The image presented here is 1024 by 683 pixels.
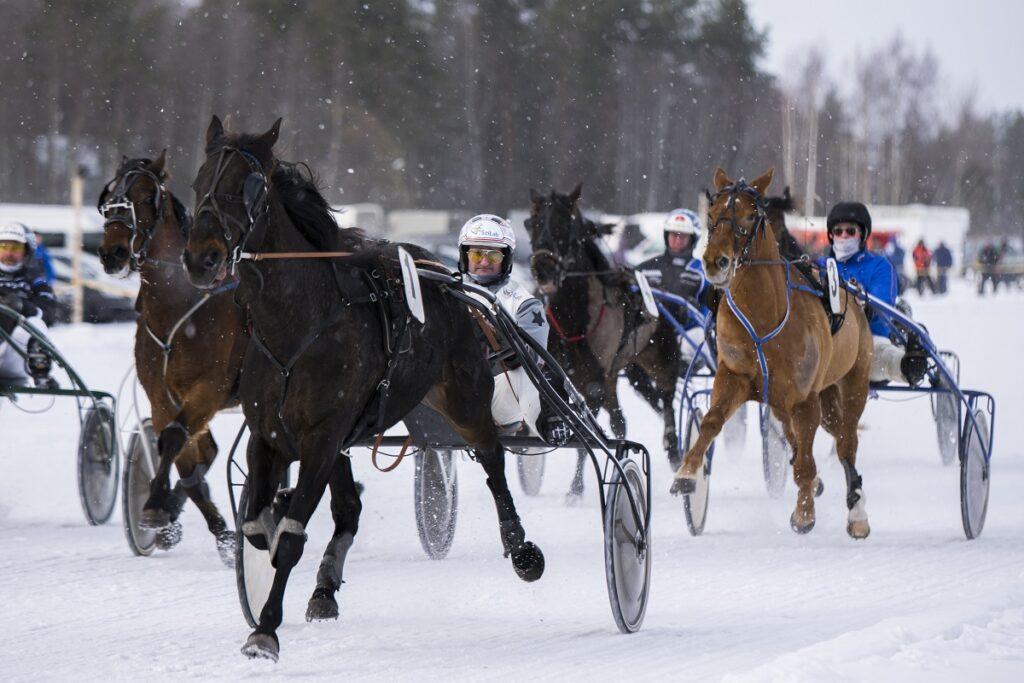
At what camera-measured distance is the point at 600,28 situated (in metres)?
34.0

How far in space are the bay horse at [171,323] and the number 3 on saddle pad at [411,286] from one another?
155 centimetres

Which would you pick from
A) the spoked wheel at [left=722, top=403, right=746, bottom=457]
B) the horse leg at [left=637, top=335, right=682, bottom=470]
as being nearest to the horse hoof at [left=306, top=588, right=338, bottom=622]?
the horse leg at [left=637, top=335, right=682, bottom=470]

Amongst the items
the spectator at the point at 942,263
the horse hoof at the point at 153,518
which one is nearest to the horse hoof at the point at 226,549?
the horse hoof at the point at 153,518

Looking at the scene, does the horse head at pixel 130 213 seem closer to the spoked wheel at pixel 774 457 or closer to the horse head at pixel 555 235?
the horse head at pixel 555 235

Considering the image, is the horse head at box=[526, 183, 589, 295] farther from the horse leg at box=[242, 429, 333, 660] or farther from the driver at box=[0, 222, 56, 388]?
the horse leg at box=[242, 429, 333, 660]

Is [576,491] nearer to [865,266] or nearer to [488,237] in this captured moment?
[865,266]

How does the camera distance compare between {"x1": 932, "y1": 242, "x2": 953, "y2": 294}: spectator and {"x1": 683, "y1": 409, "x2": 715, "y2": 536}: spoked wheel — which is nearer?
{"x1": 683, "y1": 409, "x2": 715, "y2": 536}: spoked wheel

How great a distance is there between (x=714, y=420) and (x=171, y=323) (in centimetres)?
266

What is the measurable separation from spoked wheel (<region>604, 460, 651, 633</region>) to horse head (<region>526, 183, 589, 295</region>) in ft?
11.4

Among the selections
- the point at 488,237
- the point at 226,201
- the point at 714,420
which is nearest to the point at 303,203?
the point at 226,201

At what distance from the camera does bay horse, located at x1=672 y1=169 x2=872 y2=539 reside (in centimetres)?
696

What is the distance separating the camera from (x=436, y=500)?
6.84 meters

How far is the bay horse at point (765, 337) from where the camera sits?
22.8 ft

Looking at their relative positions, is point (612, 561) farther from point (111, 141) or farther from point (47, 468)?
point (111, 141)
